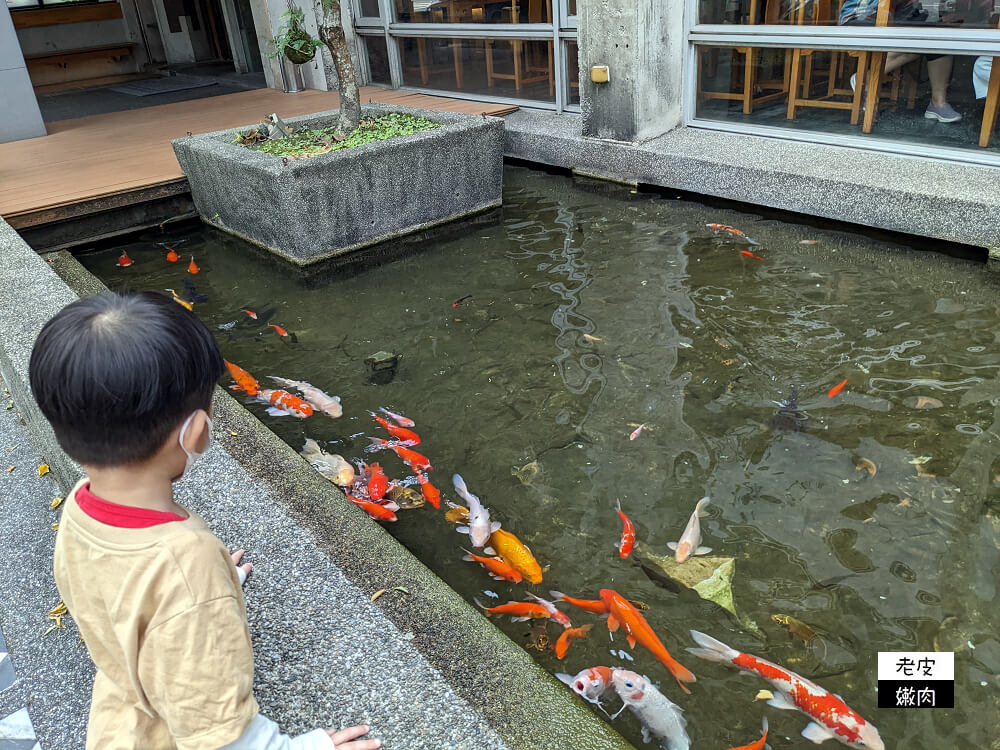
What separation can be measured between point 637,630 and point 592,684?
0.27 metres

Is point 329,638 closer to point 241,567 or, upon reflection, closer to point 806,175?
point 241,567

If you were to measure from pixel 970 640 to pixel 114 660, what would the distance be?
8.16ft

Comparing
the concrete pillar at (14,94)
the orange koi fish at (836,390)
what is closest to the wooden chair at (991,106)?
the orange koi fish at (836,390)

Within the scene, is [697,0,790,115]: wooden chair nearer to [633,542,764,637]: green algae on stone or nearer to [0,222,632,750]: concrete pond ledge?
[633,542,764,637]: green algae on stone

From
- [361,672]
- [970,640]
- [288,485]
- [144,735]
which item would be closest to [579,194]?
[288,485]

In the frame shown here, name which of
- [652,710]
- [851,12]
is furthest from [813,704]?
[851,12]

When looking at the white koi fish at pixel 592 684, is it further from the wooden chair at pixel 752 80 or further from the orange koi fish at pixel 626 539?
the wooden chair at pixel 752 80

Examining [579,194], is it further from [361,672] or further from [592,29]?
[361,672]

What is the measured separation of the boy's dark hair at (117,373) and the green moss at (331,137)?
4.77 meters

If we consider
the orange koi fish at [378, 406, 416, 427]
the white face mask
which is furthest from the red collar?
the orange koi fish at [378, 406, 416, 427]

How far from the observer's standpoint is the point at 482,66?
9.18 m

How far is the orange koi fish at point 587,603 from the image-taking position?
8.64 ft

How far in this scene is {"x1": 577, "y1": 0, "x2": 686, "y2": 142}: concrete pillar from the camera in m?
6.68

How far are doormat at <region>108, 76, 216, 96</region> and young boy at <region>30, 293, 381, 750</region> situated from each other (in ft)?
41.8
